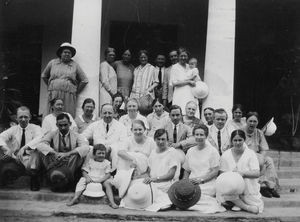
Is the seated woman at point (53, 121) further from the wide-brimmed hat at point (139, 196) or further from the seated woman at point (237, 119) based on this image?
the seated woman at point (237, 119)

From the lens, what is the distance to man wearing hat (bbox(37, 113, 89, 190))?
6027 mm

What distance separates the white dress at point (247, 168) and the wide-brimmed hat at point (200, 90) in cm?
204

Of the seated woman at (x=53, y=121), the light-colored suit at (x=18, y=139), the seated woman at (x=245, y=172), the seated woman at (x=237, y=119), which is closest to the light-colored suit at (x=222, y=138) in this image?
the seated woman at (x=237, y=119)

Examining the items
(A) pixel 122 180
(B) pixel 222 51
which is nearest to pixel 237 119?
(B) pixel 222 51

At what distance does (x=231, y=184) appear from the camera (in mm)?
5656

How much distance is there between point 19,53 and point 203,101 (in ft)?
16.9

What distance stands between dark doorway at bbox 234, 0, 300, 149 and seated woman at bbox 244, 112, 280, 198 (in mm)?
4575

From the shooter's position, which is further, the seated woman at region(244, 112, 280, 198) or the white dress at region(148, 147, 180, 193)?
the seated woman at region(244, 112, 280, 198)

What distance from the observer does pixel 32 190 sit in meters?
6.24

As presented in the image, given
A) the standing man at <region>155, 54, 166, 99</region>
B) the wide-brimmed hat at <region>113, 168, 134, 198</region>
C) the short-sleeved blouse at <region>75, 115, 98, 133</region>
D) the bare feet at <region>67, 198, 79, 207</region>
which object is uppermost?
the standing man at <region>155, 54, 166, 99</region>

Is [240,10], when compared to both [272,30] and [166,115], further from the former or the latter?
[166,115]

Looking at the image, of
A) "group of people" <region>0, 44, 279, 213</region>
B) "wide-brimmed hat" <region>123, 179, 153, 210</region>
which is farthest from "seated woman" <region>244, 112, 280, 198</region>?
"wide-brimmed hat" <region>123, 179, 153, 210</region>

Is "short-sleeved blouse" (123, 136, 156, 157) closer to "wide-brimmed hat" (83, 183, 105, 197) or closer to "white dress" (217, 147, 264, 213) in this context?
"wide-brimmed hat" (83, 183, 105, 197)

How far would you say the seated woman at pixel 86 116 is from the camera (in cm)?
702
